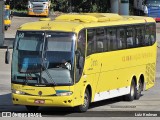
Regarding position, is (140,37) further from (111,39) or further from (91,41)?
(91,41)

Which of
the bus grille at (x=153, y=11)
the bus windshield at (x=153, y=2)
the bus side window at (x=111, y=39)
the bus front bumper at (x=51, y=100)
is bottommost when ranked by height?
the bus grille at (x=153, y=11)

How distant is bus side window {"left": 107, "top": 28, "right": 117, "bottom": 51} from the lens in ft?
68.5

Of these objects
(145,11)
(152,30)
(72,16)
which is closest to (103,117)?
(72,16)

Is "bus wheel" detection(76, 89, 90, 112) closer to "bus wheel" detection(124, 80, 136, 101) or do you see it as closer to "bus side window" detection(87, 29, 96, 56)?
"bus side window" detection(87, 29, 96, 56)

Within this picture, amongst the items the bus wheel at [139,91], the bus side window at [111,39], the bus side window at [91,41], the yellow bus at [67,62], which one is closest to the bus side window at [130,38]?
the yellow bus at [67,62]

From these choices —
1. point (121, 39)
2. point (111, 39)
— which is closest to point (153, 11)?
point (121, 39)

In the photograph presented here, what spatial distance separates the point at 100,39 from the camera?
2033cm

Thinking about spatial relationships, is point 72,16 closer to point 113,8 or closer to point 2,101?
point 2,101

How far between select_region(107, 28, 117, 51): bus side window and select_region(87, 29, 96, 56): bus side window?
44.2 inches

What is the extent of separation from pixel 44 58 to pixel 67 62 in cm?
67

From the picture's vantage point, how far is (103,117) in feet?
59.5

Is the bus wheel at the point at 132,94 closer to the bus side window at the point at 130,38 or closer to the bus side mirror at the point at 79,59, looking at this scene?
the bus side window at the point at 130,38

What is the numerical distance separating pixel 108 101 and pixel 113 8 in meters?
19.9

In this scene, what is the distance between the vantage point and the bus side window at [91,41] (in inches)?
765
